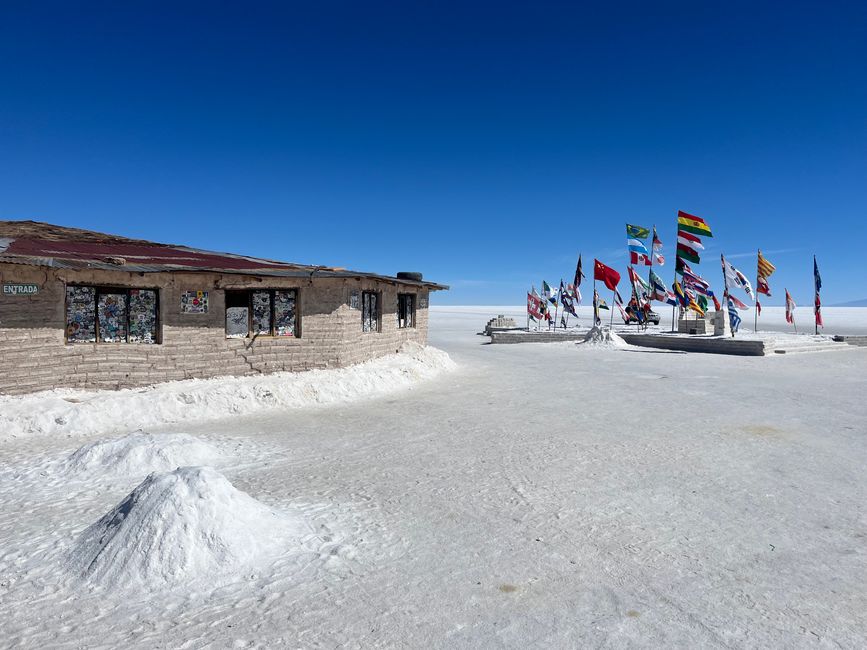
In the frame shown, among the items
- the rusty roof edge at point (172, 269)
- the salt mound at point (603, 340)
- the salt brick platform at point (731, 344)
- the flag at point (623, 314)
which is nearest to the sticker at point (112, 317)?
the rusty roof edge at point (172, 269)

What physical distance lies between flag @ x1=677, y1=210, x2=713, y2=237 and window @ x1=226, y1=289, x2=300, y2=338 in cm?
2268

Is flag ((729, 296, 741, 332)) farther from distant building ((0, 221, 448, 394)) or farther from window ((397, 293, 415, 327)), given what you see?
distant building ((0, 221, 448, 394))

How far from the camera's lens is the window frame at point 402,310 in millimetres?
18516

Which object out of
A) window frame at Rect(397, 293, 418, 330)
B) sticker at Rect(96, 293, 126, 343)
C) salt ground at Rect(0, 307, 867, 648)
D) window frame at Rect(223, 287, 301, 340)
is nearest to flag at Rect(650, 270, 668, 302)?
window frame at Rect(397, 293, 418, 330)

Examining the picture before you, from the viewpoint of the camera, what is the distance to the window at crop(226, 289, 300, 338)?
40.4 feet

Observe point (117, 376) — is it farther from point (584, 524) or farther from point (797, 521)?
point (797, 521)

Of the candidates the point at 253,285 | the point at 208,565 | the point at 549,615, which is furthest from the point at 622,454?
the point at 253,285

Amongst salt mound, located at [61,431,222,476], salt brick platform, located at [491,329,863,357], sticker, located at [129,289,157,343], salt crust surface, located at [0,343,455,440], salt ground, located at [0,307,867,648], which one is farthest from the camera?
salt brick platform, located at [491,329,863,357]

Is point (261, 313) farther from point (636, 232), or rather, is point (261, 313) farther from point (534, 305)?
point (534, 305)

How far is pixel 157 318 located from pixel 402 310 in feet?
29.6

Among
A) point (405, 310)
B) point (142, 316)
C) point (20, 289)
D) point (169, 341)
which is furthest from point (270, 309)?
point (405, 310)

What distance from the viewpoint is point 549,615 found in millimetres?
3738

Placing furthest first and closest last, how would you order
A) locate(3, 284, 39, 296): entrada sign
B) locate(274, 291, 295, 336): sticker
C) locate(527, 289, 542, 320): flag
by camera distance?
locate(527, 289, 542, 320): flag
locate(274, 291, 295, 336): sticker
locate(3, 284, 39, 296): entrada sign

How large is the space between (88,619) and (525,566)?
335 centimetres
